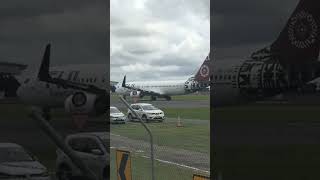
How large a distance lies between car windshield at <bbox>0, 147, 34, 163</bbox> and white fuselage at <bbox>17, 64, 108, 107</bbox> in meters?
0.56

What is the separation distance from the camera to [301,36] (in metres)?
9.58

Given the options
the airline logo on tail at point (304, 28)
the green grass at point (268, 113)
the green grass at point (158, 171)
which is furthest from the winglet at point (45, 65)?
the airline logo on tail at point (304, 28)

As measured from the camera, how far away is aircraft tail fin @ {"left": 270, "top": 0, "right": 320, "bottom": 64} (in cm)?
867

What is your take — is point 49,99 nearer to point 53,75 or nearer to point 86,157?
point 53,75

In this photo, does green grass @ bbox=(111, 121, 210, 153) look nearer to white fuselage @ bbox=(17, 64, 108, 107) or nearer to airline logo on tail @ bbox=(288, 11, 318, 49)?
airline logo on tail @ bbox=(288, 11, 318, 49)

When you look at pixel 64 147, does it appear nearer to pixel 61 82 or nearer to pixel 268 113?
pixel 61 82

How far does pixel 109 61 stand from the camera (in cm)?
530

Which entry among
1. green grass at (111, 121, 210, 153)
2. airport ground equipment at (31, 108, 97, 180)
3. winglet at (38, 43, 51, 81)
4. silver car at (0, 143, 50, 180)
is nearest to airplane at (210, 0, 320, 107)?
green grass at (111, 121, 210, 153)

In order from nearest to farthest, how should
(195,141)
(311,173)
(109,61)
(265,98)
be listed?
(109,61), (311,173), (265,98), (195,141)

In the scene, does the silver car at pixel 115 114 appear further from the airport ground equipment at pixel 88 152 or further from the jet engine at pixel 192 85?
the jet engine at pixel 192 85

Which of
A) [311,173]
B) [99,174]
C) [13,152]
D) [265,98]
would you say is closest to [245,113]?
[265,98]

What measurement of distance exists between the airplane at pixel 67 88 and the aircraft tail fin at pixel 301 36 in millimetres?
3890

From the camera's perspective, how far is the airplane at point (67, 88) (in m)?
5.36

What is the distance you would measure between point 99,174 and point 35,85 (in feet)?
4.01
